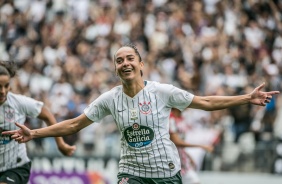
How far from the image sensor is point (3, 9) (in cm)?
2200

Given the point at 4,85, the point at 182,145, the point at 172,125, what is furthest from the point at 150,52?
the point at 4,85

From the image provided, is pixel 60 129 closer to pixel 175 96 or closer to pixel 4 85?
pixel 4 85

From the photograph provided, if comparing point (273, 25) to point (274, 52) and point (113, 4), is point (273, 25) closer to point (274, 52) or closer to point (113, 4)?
point (274, 52)

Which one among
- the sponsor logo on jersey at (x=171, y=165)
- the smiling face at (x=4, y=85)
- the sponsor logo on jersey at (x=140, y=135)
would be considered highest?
the smiling face at (x=4, y=85)

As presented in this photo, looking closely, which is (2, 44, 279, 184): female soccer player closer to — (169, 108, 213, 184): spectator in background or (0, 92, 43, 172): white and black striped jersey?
(0, 92, 43, 172): white and black striped jersey

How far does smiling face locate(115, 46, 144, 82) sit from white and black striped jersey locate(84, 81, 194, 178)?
0.22 meters

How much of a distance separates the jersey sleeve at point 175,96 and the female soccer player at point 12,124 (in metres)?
1.87

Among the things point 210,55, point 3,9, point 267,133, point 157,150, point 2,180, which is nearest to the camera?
point 157,150

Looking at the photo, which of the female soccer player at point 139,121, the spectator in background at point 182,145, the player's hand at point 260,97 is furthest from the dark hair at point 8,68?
the player's hand at point 260,97

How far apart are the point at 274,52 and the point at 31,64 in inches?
268

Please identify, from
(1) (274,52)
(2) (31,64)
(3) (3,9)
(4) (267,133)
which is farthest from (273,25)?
(3) (3,9)

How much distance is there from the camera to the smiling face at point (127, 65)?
739 centimetres

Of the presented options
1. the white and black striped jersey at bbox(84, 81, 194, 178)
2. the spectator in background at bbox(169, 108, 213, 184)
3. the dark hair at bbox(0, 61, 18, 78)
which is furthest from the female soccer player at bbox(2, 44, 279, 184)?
the spectator in background at bbox(169, 108, 213, 184)

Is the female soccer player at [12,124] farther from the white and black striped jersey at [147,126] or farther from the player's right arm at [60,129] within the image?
the white and black striped jersey at [147,126]
